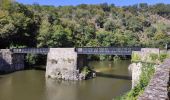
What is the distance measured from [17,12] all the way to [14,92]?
92.4ft

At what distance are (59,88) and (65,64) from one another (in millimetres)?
6032

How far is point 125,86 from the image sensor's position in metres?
32.2

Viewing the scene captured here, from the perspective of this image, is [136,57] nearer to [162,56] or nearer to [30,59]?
[162,56]

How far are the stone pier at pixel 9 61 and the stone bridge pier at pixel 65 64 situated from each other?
23.2ft

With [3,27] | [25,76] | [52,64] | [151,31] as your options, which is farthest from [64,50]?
[151,31]

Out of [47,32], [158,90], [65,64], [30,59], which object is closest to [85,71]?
[65,64]

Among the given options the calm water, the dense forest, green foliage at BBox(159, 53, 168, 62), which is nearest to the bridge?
the calm water

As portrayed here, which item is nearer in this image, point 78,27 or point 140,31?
point 78,27

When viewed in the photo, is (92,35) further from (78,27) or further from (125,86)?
(125,86)

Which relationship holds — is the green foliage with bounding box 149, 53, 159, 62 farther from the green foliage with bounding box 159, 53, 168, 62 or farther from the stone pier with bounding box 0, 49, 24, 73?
the stone pier with bounding box 0, 49, 24, 73

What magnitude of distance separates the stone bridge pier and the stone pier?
23.2 ft

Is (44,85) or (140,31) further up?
(140,31)

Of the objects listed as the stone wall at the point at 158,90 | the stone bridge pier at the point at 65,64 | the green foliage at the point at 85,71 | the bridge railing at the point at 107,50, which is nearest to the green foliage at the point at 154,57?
the bridge railing at the point at 107,50

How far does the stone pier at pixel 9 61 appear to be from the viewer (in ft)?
140
